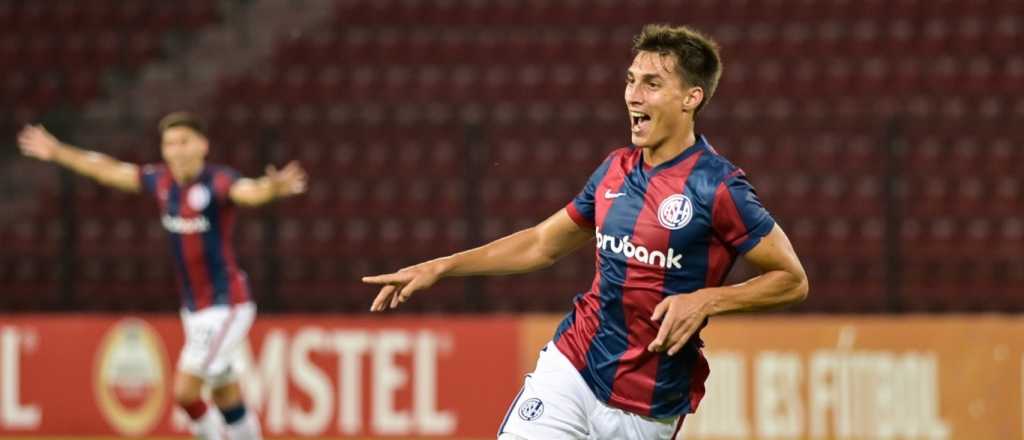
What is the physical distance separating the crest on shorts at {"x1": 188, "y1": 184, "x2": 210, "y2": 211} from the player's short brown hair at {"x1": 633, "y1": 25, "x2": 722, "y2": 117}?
547 centimetres

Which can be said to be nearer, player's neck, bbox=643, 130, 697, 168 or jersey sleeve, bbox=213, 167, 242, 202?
player's neck, bbox=643, 130, 697, 168

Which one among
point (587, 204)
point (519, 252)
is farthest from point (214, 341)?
point (587, 204)

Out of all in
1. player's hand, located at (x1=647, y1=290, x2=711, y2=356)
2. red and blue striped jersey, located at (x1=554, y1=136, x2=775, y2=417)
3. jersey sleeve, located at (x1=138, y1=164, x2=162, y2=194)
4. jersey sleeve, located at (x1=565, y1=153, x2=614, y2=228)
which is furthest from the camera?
jersey sleeve, located at (x1=138, y1=164, x2=162, y2=194)

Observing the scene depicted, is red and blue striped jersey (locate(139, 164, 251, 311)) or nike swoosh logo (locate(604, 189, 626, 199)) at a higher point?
nike swoosh logo (locate(604, 189, 626, 199))

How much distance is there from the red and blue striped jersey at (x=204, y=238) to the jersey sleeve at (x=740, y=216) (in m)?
5.58

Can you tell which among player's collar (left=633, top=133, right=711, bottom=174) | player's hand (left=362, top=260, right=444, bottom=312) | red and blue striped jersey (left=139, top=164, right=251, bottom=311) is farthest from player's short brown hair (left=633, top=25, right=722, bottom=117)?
red and blue striped jersey (left=139, top=164, right=251, bottom=311)

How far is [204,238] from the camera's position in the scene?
397 inches

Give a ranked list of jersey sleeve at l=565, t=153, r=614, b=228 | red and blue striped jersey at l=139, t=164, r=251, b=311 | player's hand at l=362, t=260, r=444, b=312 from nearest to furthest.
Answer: player's hand at l=362, t=260, r=444, b=312
jersey sleeve at l=565, t=153, r=614, b=228
red and blue striped jersey at l=139, t=164, r=251, b=311

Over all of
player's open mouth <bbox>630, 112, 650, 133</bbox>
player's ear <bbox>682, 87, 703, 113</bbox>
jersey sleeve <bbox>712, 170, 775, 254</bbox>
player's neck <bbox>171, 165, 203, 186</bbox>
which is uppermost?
player's ear <bbox>682, 87, 703, 113</bbox>

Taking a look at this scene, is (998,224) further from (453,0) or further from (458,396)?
(453,0)

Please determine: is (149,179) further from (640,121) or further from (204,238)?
(640,121)

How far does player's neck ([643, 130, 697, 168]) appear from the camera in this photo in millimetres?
5141

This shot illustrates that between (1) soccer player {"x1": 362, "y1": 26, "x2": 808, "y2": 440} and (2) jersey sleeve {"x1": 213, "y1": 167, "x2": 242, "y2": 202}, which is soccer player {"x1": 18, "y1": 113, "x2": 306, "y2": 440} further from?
(1) soccer player {"x1": 362, "y1": 26, "x2": 808, "y2": 440}

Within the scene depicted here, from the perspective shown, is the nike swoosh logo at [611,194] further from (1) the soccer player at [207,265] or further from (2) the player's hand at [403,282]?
(1) the soccer player at [207,265]
